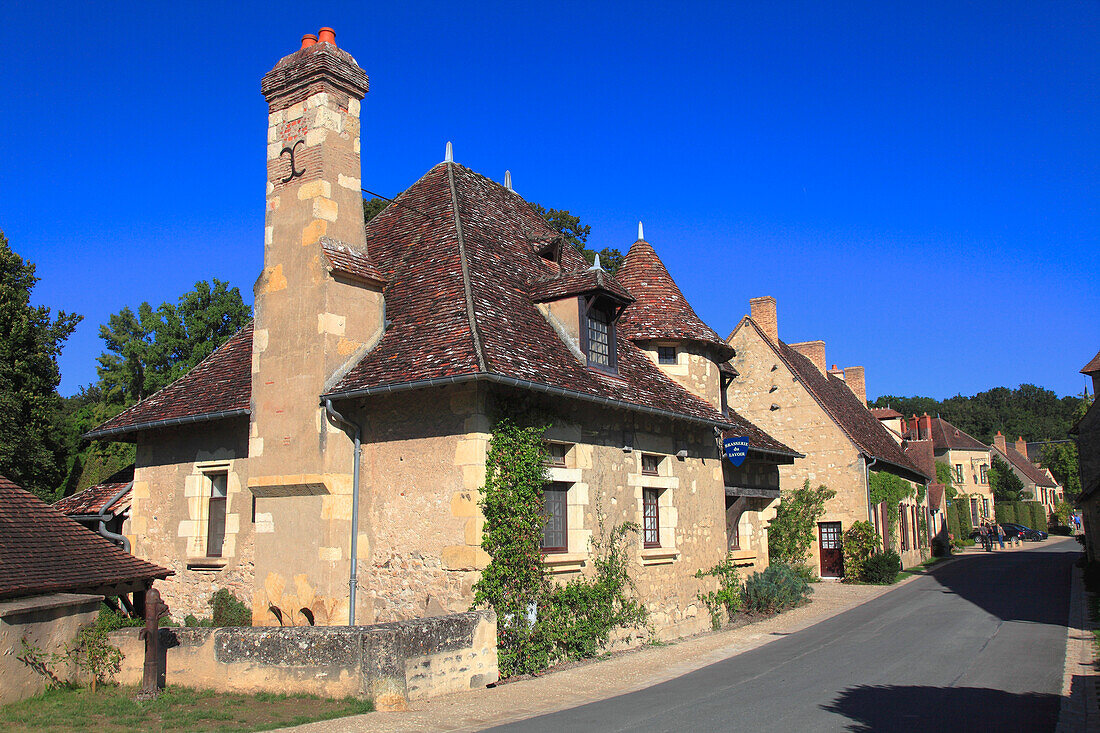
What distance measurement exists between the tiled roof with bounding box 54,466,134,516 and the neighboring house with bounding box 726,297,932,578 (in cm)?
2021

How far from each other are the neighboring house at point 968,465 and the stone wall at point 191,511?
2035 inches

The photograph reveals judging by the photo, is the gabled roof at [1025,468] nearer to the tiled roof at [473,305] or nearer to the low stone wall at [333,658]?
the tiled roof at [473,305]

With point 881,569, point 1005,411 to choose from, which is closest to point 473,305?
point 881,569

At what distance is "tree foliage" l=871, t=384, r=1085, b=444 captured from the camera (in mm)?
112500

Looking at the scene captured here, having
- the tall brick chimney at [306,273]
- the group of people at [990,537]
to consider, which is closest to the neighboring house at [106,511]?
the tall brick chimney at [306,273]

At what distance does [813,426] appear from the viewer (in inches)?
1115

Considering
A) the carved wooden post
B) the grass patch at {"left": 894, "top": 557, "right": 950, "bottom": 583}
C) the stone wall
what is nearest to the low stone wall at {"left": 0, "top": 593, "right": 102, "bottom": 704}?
the carved wooden post

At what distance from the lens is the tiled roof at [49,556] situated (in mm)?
9135

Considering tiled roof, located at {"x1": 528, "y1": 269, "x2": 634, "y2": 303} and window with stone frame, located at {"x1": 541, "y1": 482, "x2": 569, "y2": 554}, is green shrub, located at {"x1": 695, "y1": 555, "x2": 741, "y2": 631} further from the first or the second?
tiled roof, located at {"x1": 528, "y1": 269, "x2": 634, "y2": 303}

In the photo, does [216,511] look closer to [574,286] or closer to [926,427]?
[574,286]

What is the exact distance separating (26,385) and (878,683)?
89.0 ft

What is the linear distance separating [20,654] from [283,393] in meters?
4.57

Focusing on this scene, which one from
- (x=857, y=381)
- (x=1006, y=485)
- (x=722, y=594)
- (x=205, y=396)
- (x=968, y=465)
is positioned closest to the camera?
(x=205, y=396)

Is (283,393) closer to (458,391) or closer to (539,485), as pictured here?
(458,391)
